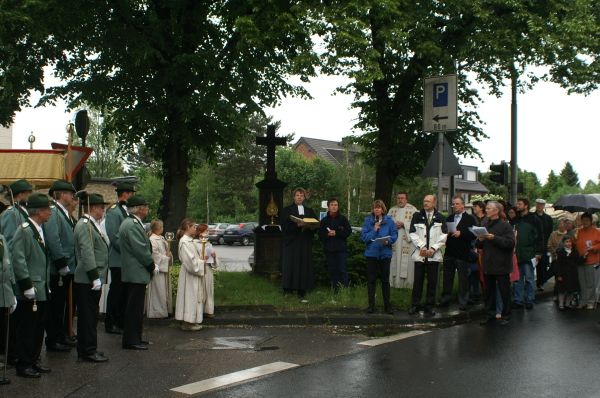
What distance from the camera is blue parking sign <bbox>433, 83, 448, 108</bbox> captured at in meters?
12.3

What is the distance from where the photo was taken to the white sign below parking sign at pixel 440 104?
1222 cm

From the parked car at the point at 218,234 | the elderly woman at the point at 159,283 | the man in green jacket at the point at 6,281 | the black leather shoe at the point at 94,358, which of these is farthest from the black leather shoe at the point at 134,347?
the parked car at the point at 218,234

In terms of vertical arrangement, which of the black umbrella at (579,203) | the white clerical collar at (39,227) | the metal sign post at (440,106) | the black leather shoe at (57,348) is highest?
the metal sign post at (440,106)

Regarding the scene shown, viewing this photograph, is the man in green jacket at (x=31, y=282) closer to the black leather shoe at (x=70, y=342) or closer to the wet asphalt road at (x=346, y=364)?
the wet asphalt road at (x=346, y=364)

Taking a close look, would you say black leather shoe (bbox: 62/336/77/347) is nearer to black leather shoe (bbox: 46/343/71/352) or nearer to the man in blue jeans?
black leather shoe (bbox: 46/343/71/352)

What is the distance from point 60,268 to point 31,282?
43.4 inches

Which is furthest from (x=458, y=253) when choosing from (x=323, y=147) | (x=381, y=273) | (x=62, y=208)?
(x=323, y=147)

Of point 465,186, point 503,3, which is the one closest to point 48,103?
point 503,3

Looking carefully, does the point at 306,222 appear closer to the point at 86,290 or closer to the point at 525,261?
the point at 525,261

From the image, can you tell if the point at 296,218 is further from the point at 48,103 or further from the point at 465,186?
the point at 465,186

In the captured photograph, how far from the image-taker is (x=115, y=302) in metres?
9.98

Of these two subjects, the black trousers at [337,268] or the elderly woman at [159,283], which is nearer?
the elderly woman at [159,283]

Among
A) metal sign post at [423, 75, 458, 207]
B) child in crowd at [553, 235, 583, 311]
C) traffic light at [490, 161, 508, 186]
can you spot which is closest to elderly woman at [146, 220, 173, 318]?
metal sign post at [423, 75, 458, 207]

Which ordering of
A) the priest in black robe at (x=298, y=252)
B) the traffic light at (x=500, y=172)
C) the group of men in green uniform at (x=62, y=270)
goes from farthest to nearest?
the traffic light at (x=500, y=172), the priest in black robe at (x=298, y=252), the group of men in green uniform at (x=62, y=270)
